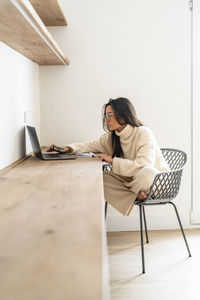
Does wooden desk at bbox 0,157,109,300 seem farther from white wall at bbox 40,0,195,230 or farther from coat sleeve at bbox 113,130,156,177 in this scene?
white wall at bbox 40,0,195,230

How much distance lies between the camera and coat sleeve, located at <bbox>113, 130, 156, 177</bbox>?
6.65ft

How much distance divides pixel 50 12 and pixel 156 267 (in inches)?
72.5

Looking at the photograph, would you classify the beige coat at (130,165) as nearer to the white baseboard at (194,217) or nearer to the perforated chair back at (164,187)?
the perforated chair back at (164,187)

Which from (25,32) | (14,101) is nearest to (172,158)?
(14,101)

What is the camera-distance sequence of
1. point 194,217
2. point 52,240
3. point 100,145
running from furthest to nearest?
point 194,217, point 100,145, point 52,240

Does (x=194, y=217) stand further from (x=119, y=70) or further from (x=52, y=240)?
(x=52, y=240)

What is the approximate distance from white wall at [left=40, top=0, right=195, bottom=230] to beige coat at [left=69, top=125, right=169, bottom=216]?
0.38m

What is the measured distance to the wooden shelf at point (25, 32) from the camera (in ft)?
3.54

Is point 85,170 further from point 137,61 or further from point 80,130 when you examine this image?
point 137,61

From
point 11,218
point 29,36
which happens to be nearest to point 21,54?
point 29,36

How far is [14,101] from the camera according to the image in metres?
1.87

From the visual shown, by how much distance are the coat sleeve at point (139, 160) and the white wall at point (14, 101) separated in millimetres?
605

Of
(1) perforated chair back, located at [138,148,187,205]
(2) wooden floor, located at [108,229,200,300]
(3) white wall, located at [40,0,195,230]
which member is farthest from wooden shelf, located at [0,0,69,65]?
(2) wooden floor, located at [108,229,200,300]

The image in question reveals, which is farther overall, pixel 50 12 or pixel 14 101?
pixel 50 12
